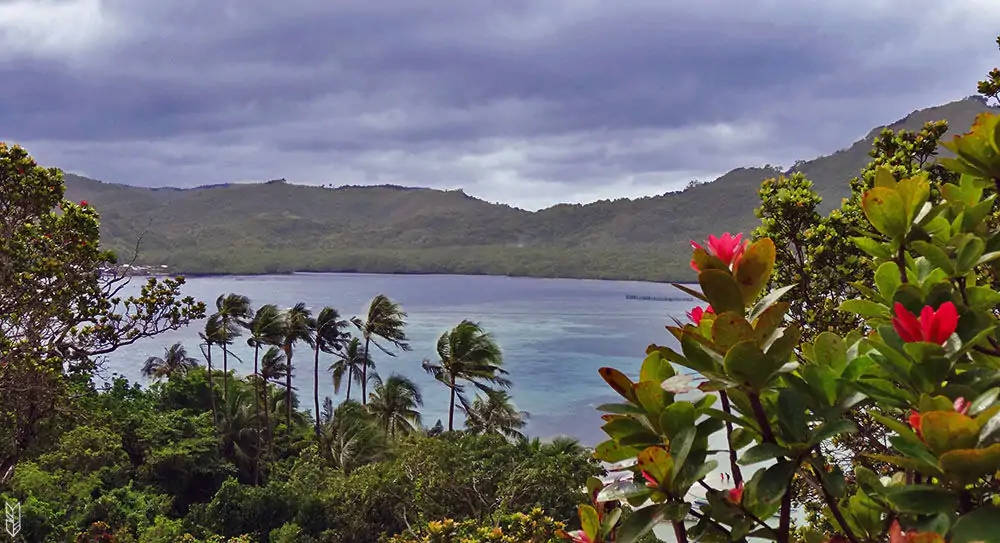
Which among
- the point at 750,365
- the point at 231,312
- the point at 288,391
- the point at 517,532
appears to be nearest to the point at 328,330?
the point at 231,312

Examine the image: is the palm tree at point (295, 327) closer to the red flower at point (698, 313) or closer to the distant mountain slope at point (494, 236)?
the red flower at point (698, 313)

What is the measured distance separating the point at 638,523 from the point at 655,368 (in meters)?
0.23

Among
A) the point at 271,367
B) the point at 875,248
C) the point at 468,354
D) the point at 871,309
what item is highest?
the point at 875,248

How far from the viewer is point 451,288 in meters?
154

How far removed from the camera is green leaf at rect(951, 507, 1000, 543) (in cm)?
81

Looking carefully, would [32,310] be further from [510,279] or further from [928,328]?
[510,279]

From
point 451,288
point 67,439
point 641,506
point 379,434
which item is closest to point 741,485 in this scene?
point 641,506

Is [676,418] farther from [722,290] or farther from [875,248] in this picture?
[875,248]

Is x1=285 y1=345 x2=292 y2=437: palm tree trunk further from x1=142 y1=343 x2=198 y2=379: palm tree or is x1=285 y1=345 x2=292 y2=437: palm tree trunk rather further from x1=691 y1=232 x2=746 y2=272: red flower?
x1=691 y1=232 x2=746 y2=272: red flower

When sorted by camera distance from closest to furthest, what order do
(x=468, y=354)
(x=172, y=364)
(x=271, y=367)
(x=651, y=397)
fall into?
(x=651, y=397) → (x=468, y=354) → (x=271, y=367) → (x=172, y=364)

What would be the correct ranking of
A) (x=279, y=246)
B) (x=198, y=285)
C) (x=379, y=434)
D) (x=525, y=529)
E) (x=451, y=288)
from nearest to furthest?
(x=525, y=529) → (x=379, y=434) → (x=198, y=285) → (x=451, y=288) → (x=279, y=246)

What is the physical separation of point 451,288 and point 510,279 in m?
28.1

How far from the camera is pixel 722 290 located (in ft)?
3.27

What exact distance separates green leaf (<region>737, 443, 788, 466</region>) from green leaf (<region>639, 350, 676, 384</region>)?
0.17 metres
